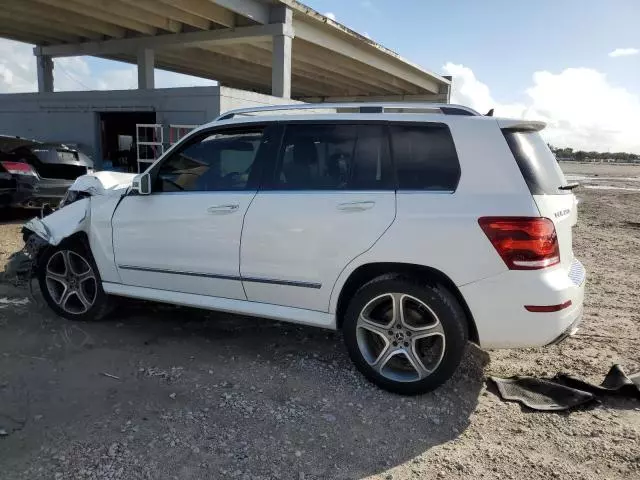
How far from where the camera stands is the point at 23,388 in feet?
11.1

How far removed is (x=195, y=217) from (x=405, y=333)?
1.80 metres

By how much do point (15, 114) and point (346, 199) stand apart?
16.6m

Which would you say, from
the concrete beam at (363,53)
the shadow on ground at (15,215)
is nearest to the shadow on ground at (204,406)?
the shadow on ground at (15,215)

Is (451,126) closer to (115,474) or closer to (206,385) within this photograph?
(206,385)

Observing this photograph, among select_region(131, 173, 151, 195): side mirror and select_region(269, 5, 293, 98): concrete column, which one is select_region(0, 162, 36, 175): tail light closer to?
select_region(131, 173, 151, 195): side mirror

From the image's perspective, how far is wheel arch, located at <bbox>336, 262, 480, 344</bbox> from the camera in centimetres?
325

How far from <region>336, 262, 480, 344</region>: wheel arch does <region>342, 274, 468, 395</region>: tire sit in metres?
0.04

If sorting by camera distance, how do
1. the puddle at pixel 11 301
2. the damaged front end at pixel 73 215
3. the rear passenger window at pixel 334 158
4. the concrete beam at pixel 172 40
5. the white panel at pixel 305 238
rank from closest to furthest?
the white panel at pixel 305 238
the rear passenger window at pixel 334 158
the damaged front end at pixel 73 215
the puddle at pixel 11 301
the concrete beam at pixel 172 40

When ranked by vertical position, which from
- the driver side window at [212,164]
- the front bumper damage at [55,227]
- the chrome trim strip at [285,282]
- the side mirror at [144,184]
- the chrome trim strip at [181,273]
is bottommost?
the chrome trim strip at [181,273]

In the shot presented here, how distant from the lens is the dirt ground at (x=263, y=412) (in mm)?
2695

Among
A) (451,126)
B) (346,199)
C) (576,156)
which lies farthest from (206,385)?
(576,156)

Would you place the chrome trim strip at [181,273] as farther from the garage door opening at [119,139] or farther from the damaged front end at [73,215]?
the garage door opening at [119,139]

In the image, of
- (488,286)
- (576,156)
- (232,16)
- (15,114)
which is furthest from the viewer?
(576,156)

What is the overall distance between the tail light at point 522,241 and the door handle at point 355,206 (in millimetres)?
782
